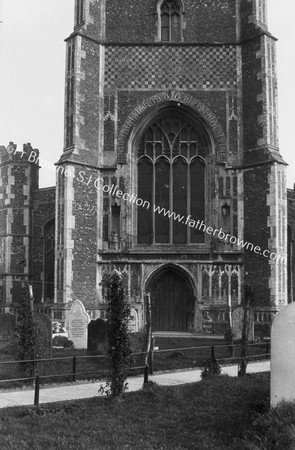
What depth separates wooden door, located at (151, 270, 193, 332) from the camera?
80.7ft

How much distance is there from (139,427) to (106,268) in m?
16.7

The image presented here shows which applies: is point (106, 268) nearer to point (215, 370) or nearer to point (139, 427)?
point (215, 370)

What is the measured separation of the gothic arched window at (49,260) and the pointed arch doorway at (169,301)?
668 centimetres

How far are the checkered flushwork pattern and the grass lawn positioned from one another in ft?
57.3

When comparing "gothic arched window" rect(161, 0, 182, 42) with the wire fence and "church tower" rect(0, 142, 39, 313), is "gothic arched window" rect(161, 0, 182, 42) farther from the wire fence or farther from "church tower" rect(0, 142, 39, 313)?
the wire fence

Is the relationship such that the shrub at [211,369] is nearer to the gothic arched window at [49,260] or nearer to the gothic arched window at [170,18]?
the gothic arched window at [170,18]

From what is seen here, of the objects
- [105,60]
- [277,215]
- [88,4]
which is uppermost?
[88,4]

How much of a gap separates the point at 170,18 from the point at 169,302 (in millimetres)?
12070

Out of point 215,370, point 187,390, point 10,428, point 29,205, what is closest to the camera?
point 10,428

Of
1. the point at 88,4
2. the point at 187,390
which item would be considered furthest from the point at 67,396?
the point at 88,4

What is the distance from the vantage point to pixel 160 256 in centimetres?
2420

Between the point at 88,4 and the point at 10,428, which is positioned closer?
the point at 10,428

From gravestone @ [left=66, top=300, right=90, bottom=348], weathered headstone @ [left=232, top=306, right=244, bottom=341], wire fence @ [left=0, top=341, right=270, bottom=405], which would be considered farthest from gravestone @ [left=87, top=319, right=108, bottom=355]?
weathered headstone @ [left=232, top=306, right=244, bottom=341]

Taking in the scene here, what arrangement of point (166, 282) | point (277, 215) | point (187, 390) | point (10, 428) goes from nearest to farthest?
point (10, 428) → point (187, 390) → point (277, 215) → point (166, 282)
